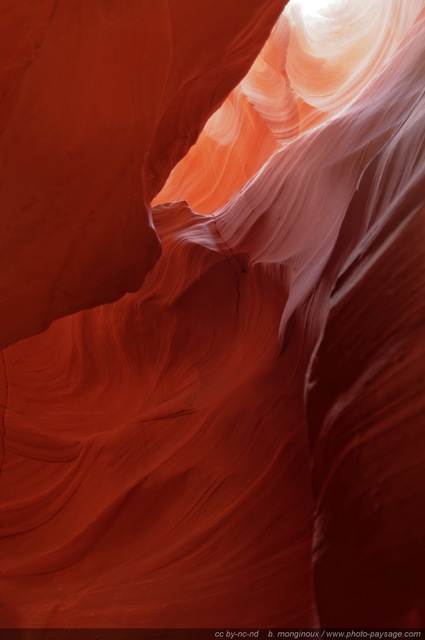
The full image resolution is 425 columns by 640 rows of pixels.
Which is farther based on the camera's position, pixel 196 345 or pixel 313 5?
pixel 313 5

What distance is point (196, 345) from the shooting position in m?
3.14

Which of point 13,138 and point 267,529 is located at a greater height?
point 13,138

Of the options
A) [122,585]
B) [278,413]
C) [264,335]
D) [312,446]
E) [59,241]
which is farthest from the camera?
[264,335]

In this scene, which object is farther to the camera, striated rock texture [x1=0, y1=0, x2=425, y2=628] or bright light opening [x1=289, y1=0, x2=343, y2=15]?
bright light opening [x1=289, y1=0, x2=343, y2=15]

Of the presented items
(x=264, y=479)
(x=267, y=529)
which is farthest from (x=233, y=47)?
(x=267, y=529)

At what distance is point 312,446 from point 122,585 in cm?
107

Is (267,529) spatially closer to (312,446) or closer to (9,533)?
(312,446)

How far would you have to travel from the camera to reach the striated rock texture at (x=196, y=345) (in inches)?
62.6

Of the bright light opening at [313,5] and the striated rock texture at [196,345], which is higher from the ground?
the bright light opening at [313,5]

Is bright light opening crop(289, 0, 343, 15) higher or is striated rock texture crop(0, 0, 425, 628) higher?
bright light opening crop(289, 0, 343, 15)

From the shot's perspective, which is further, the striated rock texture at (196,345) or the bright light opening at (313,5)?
the bright light opening at (313,5)

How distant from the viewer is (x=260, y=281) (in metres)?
3.17

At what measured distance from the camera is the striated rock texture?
1.59 metres

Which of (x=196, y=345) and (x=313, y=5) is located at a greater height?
(x=313, y=5)
